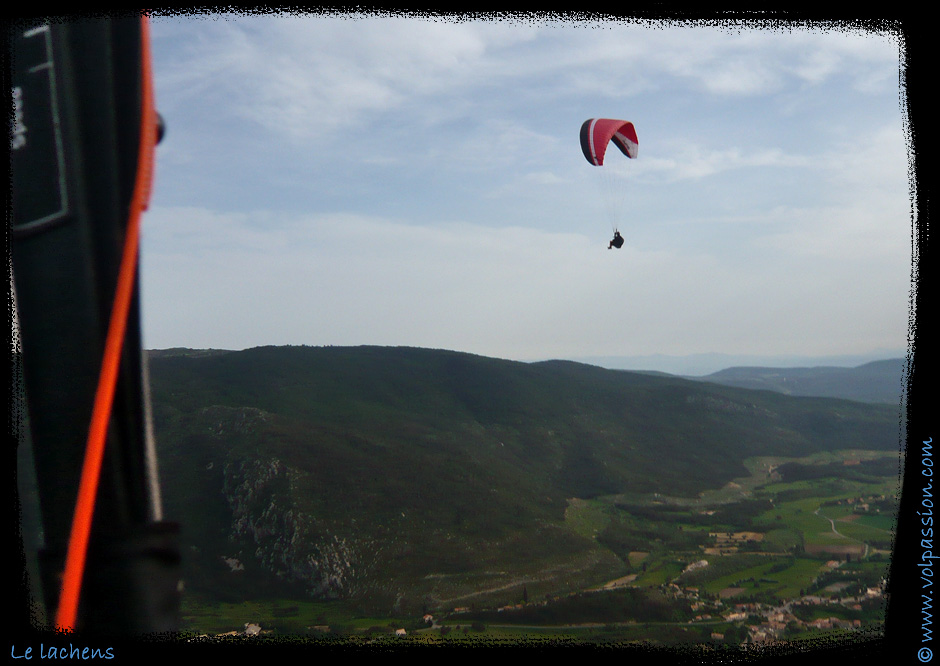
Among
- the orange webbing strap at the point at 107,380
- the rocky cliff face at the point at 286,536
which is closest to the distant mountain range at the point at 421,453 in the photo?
the rocky cliff face at the point at 286,536

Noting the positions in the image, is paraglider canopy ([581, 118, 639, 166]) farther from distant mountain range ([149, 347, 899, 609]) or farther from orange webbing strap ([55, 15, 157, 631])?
distant mountain range ([149, 347, 899, 609])

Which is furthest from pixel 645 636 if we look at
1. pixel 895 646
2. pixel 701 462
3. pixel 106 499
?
pixel 701 462

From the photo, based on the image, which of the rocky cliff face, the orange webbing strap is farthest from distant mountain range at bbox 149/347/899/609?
the orange webbing strap

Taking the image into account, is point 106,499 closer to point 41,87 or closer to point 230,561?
point 41,87

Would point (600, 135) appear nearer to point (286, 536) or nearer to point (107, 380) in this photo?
point (107, 380)

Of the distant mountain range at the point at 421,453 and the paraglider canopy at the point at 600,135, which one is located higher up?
the paraglider canopy at the point at 600,135

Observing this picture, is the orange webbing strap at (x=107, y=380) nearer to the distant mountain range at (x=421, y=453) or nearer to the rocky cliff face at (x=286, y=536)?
the distant mountain range at (x=421, y=453)

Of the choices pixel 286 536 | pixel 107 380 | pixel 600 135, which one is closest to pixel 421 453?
pixel 286 536
